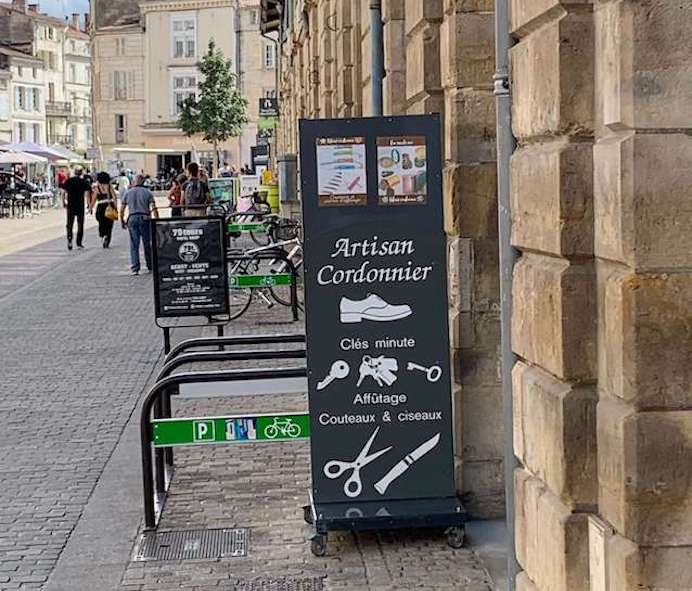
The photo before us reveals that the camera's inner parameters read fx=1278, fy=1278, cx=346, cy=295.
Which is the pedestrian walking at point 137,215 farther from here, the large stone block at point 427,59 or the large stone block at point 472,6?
the large stone block at point 472,6

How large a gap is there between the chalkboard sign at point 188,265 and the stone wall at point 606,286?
799 centimetres

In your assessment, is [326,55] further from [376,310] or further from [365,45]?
[376,310]

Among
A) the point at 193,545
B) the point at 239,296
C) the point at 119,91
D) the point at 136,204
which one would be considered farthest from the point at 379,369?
the point at 119,91

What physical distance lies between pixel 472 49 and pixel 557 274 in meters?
2.56

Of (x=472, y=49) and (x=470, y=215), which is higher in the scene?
(x=472, y=49)

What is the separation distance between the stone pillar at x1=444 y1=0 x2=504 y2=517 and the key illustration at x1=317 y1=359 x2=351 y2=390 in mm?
796

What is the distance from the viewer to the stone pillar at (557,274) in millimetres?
3725

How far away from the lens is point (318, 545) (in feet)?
19.1

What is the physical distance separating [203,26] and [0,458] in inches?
2993

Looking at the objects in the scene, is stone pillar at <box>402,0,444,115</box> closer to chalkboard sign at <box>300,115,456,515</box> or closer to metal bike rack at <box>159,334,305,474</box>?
chalkboard sign at <box>300,115,456,515</box>

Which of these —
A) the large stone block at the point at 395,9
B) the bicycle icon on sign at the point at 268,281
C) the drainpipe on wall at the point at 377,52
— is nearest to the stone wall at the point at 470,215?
the large stone block at the point at 395,9

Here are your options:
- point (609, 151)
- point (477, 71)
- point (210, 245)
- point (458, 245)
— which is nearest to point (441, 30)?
point (477, 71)

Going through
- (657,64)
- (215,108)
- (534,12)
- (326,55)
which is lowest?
(657,64)

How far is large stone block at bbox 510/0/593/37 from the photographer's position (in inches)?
145
